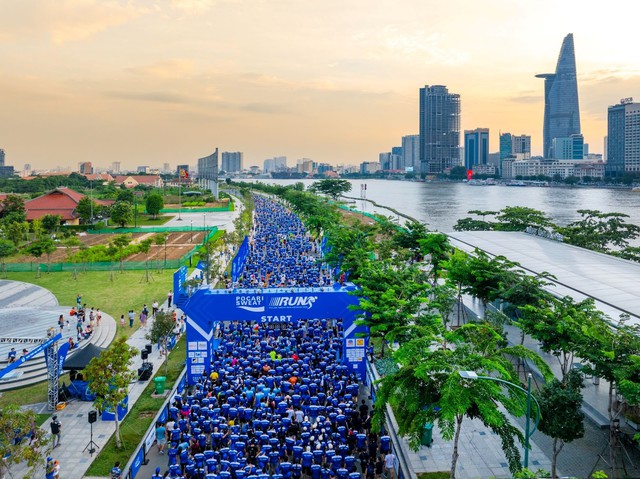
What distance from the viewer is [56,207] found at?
81.8 m

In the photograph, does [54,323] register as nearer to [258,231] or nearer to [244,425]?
[244,425]

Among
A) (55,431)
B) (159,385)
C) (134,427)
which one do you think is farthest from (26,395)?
(134,427)

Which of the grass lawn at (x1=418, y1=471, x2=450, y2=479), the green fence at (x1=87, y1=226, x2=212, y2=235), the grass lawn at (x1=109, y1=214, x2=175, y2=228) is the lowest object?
the grass lawn at (x1=418, y1=471, x2=450, y2=479)

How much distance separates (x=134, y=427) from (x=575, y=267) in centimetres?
2392

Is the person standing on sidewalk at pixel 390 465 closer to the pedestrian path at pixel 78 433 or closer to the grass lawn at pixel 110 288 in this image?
the pedestrian path at pixel 78 433

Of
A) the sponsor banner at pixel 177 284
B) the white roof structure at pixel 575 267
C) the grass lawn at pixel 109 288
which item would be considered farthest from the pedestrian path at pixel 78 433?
the white roof structure at pixel 575 267

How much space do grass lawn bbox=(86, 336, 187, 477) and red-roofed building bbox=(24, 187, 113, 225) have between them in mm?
64909

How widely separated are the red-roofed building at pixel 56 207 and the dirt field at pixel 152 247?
1149 centimetres

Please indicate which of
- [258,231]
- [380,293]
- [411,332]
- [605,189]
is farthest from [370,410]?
[605,189]

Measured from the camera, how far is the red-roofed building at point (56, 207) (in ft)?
264

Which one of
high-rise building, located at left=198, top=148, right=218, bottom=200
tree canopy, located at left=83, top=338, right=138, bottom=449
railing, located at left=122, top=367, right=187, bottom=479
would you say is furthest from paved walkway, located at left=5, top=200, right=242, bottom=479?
high-rise building, located at left=198, top=148, right=218, bottom=200

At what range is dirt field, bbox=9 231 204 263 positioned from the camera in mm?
52375

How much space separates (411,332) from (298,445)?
17.8 ft

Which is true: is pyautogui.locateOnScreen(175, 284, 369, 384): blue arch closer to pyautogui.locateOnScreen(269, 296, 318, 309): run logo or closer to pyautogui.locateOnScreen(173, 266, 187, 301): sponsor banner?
pyautogui.locateOnScreen(269, 296, 318, 309): run logo
